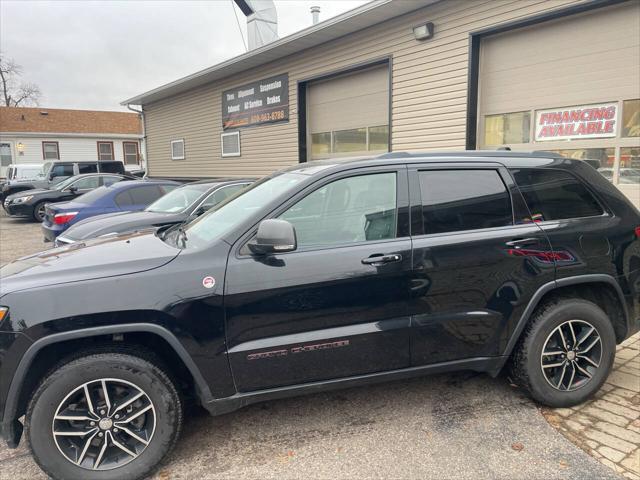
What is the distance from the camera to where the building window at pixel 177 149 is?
673 inches

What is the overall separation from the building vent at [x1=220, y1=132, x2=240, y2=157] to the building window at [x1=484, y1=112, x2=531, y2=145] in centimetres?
796

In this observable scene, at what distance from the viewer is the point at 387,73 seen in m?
9.70

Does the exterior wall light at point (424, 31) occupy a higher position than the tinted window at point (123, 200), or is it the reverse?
the exterior wall light at point (424, 31)

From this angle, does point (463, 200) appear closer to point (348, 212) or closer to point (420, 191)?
point (420, 191)

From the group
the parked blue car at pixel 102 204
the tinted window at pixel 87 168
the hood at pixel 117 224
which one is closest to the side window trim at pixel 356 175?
the hood at pixel 117 224

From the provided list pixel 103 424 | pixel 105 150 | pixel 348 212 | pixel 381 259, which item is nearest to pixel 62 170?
Answer: pixel 105 150

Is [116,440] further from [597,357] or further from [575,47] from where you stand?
[575,47]

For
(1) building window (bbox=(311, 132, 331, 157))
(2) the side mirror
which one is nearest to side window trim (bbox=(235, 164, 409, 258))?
(2) the side mirror

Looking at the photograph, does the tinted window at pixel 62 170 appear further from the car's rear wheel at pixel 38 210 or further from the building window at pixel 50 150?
the building window at pixel 50 150

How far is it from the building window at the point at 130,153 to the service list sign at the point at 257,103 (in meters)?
22.8

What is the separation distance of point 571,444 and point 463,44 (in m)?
6.88

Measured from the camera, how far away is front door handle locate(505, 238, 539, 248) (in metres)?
3.14

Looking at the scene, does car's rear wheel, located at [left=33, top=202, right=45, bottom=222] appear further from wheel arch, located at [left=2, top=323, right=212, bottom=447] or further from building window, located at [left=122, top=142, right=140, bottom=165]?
building window, located at [left=122, top=142, right=140, bottom=165]

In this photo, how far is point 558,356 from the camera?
10.9 ft
